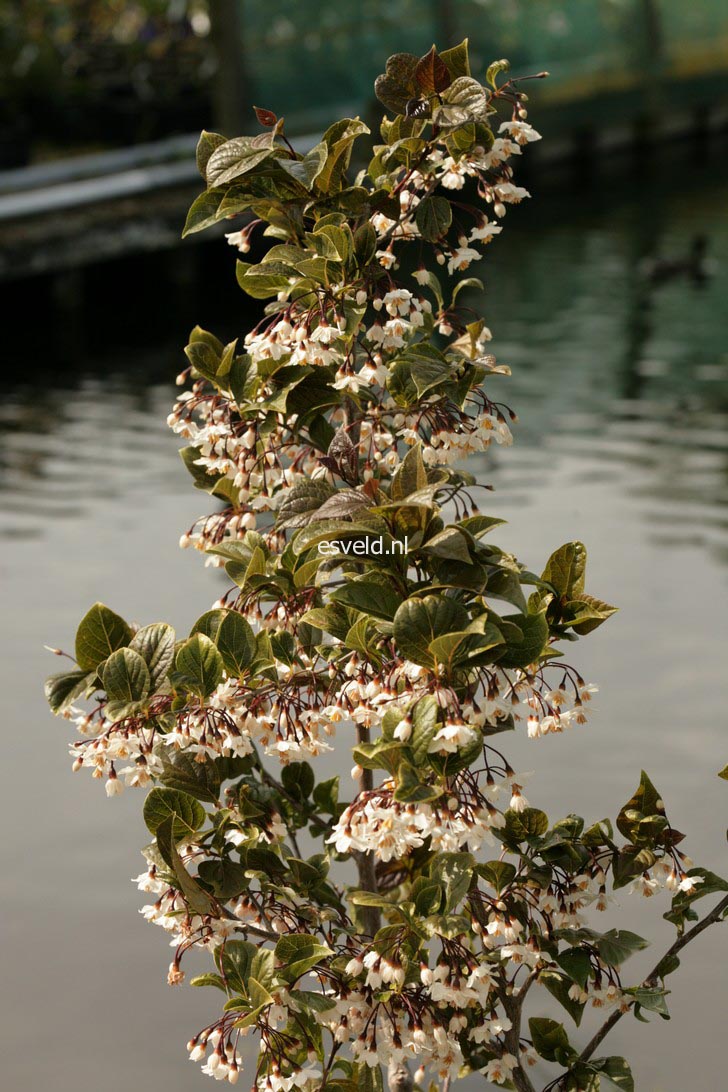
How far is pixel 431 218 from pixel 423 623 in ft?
1.80

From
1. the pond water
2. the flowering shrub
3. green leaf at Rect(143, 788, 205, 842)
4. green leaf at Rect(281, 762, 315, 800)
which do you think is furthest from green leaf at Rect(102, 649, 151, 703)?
the pond water

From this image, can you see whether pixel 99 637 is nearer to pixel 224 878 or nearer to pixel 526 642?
pixel 224 878

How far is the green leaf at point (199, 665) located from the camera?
172 centimetres

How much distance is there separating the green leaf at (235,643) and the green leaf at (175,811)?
16 centimetres

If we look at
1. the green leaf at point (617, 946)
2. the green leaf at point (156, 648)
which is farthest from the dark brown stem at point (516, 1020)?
the green leaf at point (156, 648)

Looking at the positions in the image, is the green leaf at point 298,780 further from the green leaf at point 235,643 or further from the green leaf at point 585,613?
the green leaf at point 585,613

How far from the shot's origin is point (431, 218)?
1801mm

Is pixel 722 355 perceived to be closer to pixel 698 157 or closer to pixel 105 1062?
pixel 105 1062

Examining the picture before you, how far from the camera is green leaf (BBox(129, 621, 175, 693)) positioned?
1.76 metres

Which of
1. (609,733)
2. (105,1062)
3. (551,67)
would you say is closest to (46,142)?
(551,67)

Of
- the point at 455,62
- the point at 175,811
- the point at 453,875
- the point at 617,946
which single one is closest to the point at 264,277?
the point at 455,62

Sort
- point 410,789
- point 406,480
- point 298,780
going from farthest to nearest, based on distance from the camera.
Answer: point 298,780
point 406,480
point 410,789

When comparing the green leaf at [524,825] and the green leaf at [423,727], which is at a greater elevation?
the green leaf at [423,727]

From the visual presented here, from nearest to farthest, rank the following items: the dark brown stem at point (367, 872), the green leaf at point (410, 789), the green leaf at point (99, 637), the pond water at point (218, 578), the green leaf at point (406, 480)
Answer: the green leaf at point (410, 789) → the green leaf at point (406, 480) → the green leaf at point (99, 637) → the dark brown stem at point (367, 872) → the pond water at point (218, 578)
